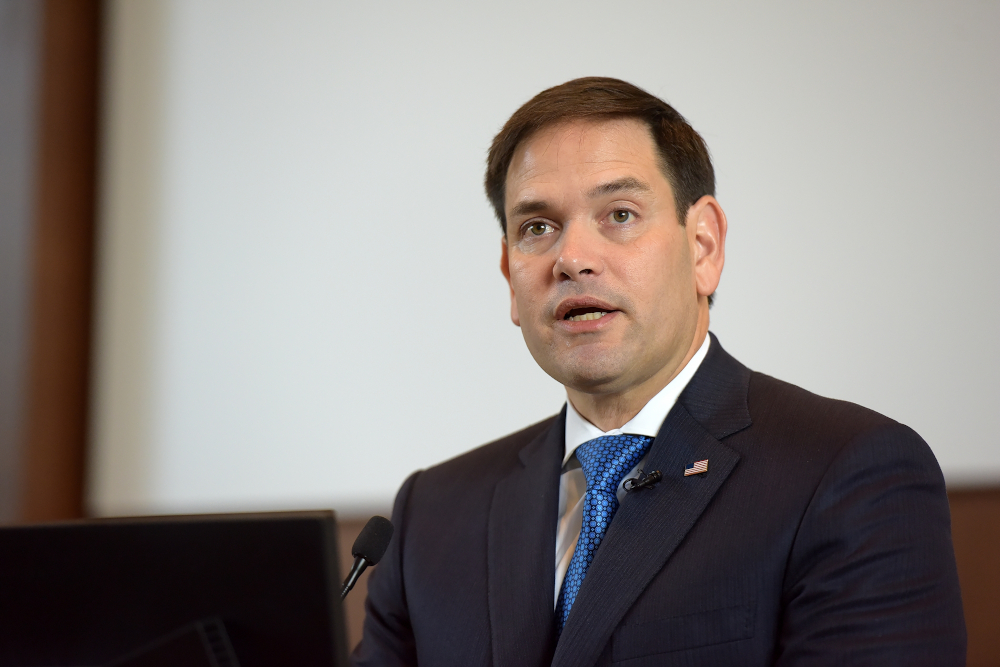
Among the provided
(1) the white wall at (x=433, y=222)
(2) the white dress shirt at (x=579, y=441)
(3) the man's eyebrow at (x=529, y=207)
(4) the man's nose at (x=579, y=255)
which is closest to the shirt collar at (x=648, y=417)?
(2) the white dress shirt at (x=579, y=441)

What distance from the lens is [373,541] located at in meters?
1.26

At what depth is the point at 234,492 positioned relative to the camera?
2.75 meters

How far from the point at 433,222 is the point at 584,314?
1212 mm

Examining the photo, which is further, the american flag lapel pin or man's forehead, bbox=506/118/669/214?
man's forehead, bbox=506/118/669/214

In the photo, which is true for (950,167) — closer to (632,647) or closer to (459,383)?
(459,383)

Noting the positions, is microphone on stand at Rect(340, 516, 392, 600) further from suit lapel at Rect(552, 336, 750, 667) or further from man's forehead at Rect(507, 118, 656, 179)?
man's forehead at Rect(507, 118, 656, 179)

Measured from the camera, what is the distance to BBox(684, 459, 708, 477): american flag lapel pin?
143cm

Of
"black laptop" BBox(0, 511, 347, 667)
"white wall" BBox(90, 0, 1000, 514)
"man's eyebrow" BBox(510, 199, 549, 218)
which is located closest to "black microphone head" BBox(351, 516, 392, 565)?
"black laptop" BBox(0, 511, 347, 667)

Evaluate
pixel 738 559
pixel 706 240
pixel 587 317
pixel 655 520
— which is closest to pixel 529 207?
pixel 587 317

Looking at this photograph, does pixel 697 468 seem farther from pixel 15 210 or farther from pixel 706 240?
pixel 15 210

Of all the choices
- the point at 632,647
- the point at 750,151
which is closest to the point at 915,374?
the point at 750,151

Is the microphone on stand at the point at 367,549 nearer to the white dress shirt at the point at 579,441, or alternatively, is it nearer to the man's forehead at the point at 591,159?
the white dress shirt at the point at 579,441

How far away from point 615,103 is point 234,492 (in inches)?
72.3

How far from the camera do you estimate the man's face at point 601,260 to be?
4.99 ft
